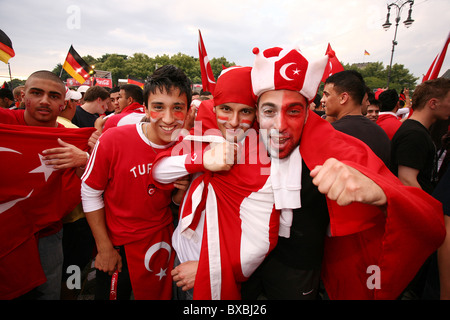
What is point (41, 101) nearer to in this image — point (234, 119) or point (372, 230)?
point (234, 119)

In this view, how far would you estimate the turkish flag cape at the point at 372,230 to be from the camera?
106 cm

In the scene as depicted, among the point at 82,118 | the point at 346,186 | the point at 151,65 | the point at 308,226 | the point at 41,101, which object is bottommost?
the point at 308,226

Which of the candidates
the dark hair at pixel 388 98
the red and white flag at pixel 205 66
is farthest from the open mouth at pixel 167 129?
the dark hair at pixel 388 98

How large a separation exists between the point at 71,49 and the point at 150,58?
162 ft

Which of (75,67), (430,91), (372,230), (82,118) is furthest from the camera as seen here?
(75,67)

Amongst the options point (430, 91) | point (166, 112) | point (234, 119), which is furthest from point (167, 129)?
A: point (430, 91)

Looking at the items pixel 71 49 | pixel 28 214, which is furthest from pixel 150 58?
pixel 28 214

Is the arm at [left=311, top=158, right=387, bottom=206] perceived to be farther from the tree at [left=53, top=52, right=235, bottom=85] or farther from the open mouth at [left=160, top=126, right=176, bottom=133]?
the tree at [left=53, top=52, right=235, bottom=85]

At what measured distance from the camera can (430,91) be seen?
2.83m

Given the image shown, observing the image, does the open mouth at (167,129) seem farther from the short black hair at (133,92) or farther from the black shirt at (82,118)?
the black shirt at (82,118)

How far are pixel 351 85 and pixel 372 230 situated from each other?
2.30 m

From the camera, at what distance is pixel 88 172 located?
1754 mm

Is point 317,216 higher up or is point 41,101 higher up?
point 41,101

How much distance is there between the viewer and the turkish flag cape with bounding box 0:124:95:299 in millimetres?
1724
